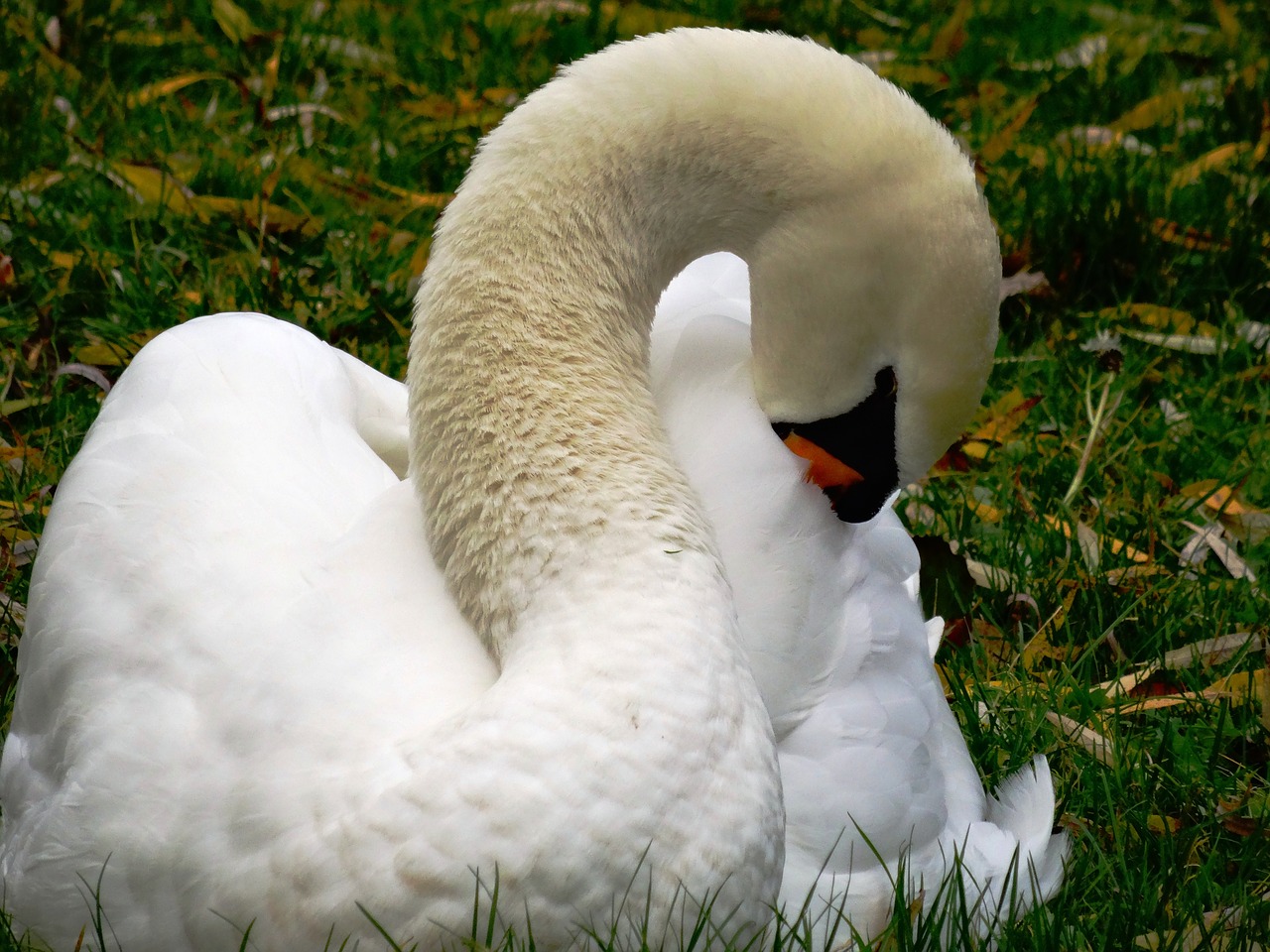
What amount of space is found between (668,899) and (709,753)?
165 mm

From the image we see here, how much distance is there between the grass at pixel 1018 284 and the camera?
244 cm

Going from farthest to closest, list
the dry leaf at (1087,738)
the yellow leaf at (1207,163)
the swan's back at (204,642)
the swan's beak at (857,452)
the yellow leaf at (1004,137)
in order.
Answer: the yellow leaf at (1004,137)
the yellow leaf at (1207,163)
the dry leaf at (1087,738)
the swan's beak at (857,452)
the swan's back at (204,642)

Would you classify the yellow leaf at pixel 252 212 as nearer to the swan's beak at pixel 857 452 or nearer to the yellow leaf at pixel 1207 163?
the swan's beak at pixel 857 452

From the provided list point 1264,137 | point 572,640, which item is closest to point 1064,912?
point 572,640

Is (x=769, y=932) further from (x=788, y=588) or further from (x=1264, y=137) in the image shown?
(x=1264, y=137)

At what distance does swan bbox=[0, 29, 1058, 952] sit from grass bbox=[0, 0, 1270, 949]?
0.29m

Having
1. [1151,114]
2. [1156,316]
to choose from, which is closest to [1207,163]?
[1151,114]

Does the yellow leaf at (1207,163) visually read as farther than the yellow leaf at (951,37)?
No

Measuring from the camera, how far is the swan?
1.61 m

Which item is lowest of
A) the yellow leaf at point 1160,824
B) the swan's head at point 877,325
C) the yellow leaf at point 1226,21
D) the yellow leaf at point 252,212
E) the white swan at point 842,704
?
the yellow leaf at point 1226,21

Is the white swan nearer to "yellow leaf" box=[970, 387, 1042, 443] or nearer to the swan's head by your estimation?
the swan's head

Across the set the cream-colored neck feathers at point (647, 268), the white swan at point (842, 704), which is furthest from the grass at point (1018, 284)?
the cream-colored neck feathers at point (647, 268)

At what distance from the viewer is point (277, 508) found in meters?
2.13

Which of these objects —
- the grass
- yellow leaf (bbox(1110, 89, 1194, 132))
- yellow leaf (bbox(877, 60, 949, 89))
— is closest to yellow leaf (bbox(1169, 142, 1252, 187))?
the grass
